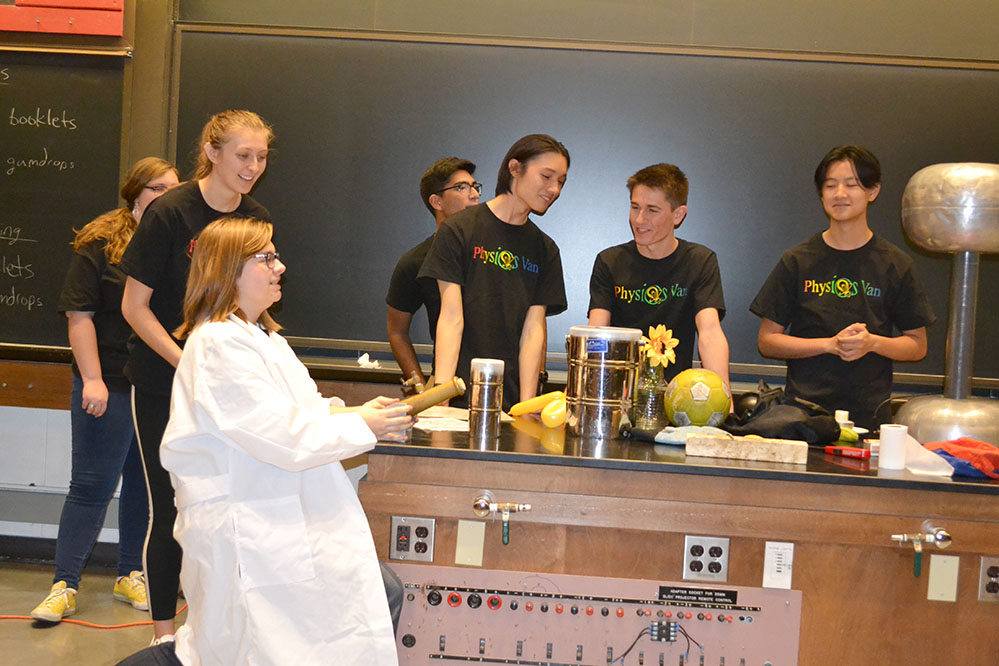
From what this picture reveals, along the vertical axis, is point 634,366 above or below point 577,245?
below

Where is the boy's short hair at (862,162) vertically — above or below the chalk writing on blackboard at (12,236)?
above

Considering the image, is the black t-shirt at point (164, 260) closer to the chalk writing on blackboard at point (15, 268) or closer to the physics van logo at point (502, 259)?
the physics van logo at point (502, 259)

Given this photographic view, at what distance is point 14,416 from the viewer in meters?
4.12

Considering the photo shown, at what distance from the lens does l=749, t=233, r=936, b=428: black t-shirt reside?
299 centimetres

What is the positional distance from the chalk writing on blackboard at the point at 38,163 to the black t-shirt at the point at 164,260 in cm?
180

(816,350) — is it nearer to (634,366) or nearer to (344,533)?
(634,366)

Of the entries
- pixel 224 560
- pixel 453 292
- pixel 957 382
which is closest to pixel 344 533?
pixel 224 560

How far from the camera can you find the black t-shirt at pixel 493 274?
110 inches

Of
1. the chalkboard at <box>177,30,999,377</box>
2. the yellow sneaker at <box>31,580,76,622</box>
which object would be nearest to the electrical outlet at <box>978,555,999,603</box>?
the chalkboard at <box>177,30,999,377</box>

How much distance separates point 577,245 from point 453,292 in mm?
1501

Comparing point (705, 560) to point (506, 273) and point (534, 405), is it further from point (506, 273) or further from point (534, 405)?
point (506, 273)

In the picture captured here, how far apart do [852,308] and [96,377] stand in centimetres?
253

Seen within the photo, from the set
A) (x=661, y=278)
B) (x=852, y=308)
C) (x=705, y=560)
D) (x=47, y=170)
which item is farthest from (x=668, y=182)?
(x=47, y=170)

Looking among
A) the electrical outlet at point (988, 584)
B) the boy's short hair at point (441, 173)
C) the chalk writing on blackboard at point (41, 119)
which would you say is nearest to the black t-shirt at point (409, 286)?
the boy's short hair at point (441, 173)
